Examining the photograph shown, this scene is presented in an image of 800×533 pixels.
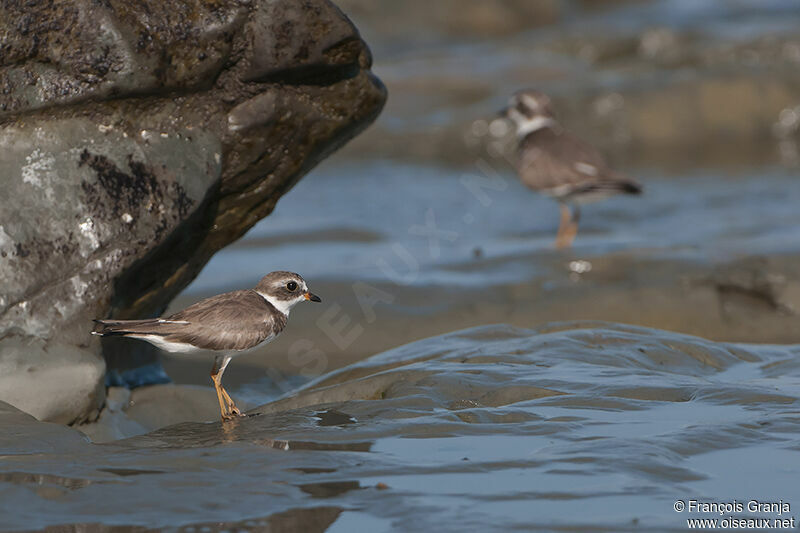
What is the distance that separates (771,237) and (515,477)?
6864mm

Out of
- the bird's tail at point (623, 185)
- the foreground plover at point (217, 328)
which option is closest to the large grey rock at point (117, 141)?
the foreground plover at point (217, 328)

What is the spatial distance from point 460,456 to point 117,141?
2484mm

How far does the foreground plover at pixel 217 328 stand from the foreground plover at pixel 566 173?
201 inches

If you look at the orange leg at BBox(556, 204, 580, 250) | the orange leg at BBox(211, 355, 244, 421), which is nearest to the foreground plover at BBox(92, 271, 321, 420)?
the orange leg at BBox(211, 355, 244, 421)

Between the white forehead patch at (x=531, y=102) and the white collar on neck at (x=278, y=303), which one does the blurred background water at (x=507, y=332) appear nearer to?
the white collar on neck at (x=278, y=303)

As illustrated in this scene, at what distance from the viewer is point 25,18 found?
18.1 feet

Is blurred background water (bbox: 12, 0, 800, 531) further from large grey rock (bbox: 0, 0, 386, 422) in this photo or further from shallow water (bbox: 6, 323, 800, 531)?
large grey rock (bbox: 0, 0, 386, 422)

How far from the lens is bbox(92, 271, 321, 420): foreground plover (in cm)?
557

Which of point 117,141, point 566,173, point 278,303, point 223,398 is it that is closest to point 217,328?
point 223,398

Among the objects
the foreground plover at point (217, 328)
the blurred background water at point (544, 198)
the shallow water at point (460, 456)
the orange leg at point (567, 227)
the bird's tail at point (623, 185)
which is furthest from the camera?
the bird's tail at point (623, 185)

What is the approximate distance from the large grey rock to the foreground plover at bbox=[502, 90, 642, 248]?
5116 mm

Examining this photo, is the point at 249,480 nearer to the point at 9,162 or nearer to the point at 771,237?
the point at 9,162

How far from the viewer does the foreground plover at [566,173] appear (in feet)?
36.9

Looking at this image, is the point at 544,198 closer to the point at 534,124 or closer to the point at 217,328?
the point at 534,124
